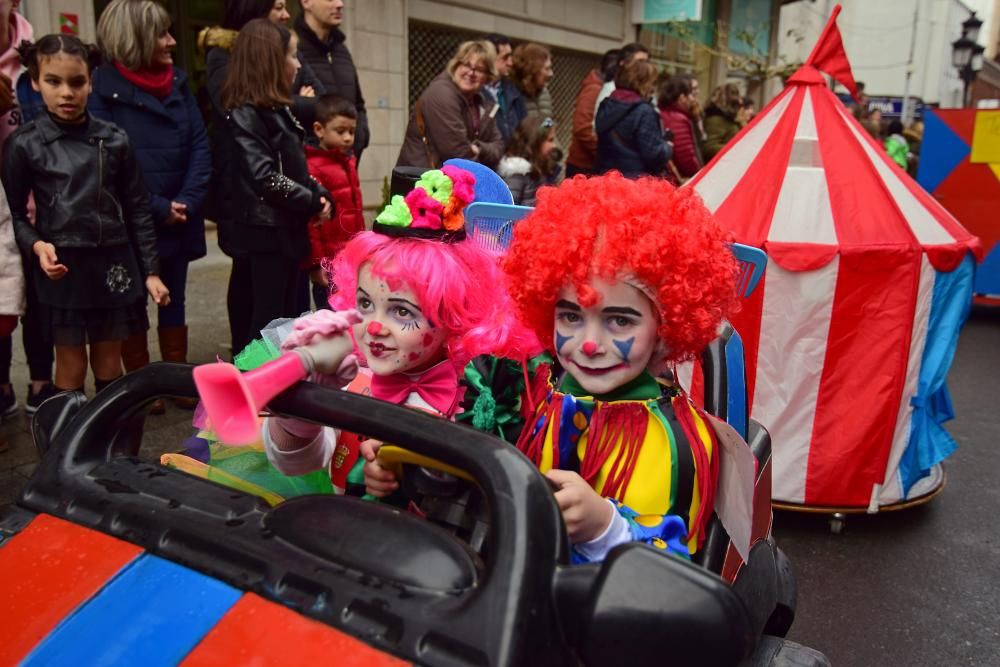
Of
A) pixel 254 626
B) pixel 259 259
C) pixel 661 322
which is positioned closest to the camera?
pixel 254 626

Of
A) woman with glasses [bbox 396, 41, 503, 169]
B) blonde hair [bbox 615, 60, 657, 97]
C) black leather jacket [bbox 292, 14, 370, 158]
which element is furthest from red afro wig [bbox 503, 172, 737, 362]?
blonde hair [bbox 615, 60, 657, 97]

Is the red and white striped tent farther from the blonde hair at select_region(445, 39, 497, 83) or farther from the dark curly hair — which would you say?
the dark curly hair

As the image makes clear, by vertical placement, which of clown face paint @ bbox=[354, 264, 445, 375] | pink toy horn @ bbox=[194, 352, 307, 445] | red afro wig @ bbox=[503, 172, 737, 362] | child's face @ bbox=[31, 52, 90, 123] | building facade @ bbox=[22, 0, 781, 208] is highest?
building facade @ bbox=[22, 0, 781, 208]

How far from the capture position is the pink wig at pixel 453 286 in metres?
1.85

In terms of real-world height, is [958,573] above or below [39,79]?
below

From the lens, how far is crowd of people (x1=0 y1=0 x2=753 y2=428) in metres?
3.40

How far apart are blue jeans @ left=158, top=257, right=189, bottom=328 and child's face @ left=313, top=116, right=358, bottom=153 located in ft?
3.05

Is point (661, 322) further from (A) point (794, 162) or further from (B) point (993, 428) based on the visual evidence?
(B) point (993, 428)

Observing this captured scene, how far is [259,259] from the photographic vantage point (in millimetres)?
4055

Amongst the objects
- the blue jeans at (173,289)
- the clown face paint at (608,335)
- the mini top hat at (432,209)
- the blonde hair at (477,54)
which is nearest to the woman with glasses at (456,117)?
the blonde hair at (477,54)

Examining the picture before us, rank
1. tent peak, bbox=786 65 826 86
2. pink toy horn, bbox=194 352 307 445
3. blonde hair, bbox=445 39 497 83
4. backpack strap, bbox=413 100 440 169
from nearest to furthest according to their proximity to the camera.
→ pink toy horn, bbox=194 352 307 445 < tent peak, bbox=786 65 826 86 < blonde hair, bbox=445 39 497 83 < backpack strap, bbox=413 100 440 169

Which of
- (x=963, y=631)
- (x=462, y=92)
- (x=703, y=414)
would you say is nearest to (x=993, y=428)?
(x=963, y=631)

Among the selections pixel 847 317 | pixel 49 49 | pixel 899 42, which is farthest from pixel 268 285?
pixel 899 42

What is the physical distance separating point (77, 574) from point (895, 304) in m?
2.94
